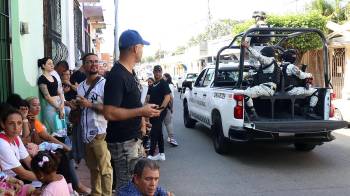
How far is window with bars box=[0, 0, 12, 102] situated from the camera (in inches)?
232

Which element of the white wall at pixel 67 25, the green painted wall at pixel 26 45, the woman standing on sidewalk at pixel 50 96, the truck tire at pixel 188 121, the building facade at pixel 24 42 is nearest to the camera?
the building facade at pixel 24 42

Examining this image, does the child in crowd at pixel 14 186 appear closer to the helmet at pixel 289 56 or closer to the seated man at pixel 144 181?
the seated man at pixel 144 181

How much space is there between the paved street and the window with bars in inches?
105

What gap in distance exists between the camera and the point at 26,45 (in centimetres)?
717

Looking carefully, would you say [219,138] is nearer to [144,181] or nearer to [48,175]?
[48,175]

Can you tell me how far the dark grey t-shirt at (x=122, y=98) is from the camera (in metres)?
3.56

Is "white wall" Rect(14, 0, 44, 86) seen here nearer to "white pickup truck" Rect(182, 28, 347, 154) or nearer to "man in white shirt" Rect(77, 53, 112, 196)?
"man in white shirt" Rect(77, 53, 112, 196)

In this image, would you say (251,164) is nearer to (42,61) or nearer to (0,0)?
(42,61)

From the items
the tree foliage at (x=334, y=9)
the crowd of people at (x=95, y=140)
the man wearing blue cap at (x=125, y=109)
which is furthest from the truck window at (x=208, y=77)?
the tree foliage at (x=334, y=9)

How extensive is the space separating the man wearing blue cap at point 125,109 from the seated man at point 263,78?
13.4 feet

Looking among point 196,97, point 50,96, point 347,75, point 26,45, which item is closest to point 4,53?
point 26,45

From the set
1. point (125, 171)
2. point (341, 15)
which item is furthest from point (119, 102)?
point (341, 15)

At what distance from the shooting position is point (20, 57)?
6742 mm

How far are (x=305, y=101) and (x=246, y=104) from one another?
1398 mm
